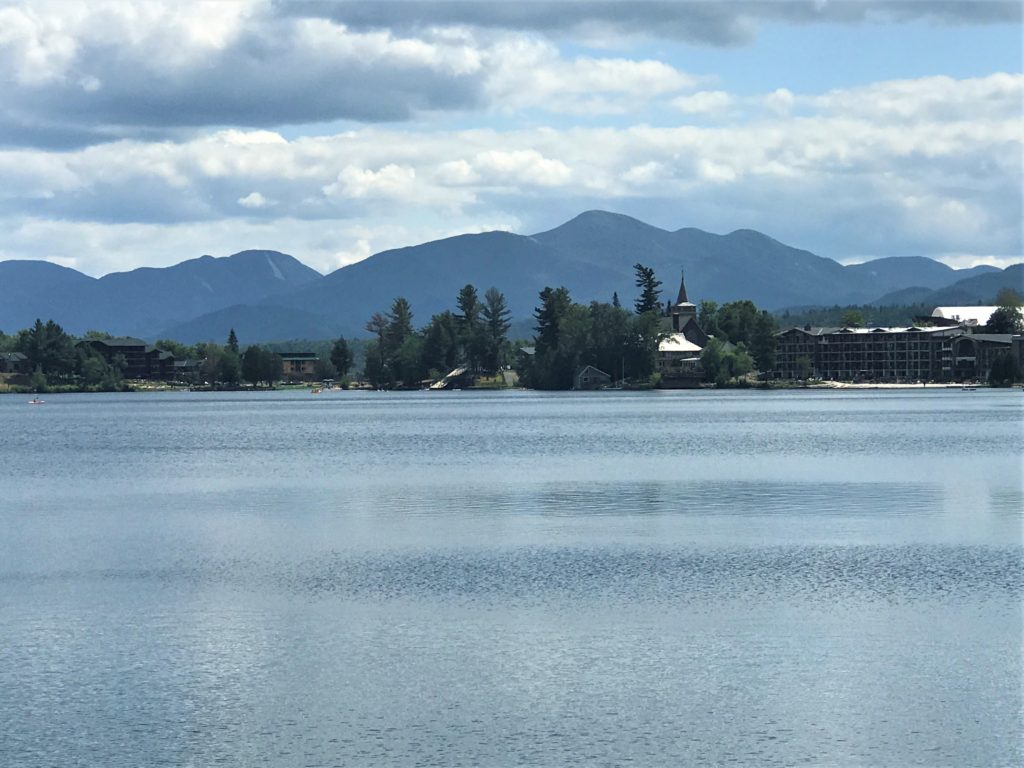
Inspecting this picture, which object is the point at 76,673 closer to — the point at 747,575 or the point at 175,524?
the point at 747,575

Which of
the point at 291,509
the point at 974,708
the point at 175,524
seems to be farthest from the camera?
the point at 291,509

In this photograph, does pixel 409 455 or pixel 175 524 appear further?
pixel 409 455

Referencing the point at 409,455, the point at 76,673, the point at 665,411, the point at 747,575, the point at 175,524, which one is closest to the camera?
the point at 76,673

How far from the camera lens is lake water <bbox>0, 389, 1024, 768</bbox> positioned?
77.6ft

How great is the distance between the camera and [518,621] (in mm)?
32969

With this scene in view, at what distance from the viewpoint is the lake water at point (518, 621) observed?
23.7m

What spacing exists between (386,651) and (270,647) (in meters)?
2.64

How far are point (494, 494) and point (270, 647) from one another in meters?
35.7

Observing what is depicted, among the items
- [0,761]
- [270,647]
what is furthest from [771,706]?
[0,761]

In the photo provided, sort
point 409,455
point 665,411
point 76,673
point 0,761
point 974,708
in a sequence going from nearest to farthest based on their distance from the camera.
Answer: point 0,761, point 974,708, point 76,673, point 409,455, point 665,411

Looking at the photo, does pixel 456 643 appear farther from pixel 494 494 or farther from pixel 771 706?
pixel 494 494

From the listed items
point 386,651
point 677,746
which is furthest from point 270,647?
point 677,746

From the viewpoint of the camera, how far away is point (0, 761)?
73.7 ft

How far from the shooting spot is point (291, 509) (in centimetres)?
6106
